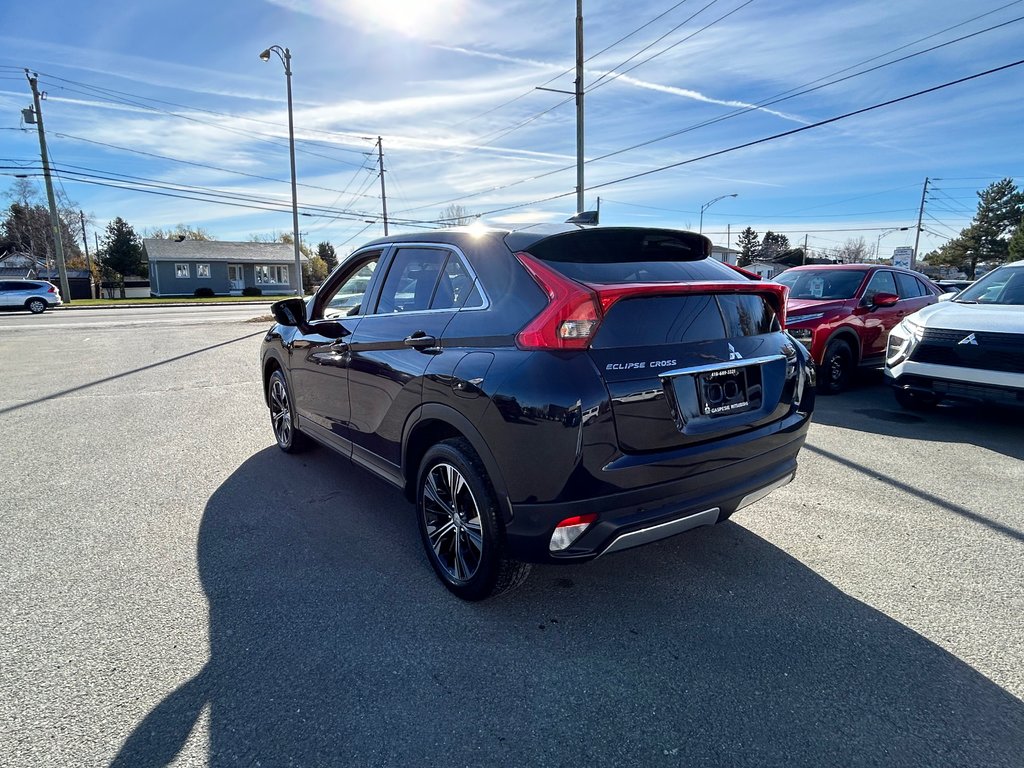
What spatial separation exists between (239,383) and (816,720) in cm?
868

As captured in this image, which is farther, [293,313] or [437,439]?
[293,313]

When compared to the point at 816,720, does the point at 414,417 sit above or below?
above

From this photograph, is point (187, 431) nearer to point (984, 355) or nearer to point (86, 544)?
point (86, 544)

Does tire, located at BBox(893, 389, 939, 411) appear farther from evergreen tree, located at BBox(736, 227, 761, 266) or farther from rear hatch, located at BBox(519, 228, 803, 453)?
evergreen tree, located at BBox(736, 227, 761, 266)

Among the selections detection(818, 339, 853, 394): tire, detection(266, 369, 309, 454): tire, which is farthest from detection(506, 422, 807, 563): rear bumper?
detection(818, 339, 853, 394): tire

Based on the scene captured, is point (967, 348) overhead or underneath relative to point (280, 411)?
overhead

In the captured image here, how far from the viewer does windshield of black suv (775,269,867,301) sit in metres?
8.23

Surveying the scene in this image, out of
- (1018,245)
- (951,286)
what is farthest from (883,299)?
(1018,245)

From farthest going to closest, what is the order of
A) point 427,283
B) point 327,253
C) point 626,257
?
point 327,253 < point 427,283 < point 626,257

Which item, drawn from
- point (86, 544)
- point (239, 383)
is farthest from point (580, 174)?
point (86, 544)

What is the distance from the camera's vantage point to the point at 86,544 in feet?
11.8

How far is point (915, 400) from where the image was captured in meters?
6.82

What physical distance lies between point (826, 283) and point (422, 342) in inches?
296

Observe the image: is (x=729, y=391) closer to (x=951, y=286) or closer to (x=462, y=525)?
(x=462, y=525)
